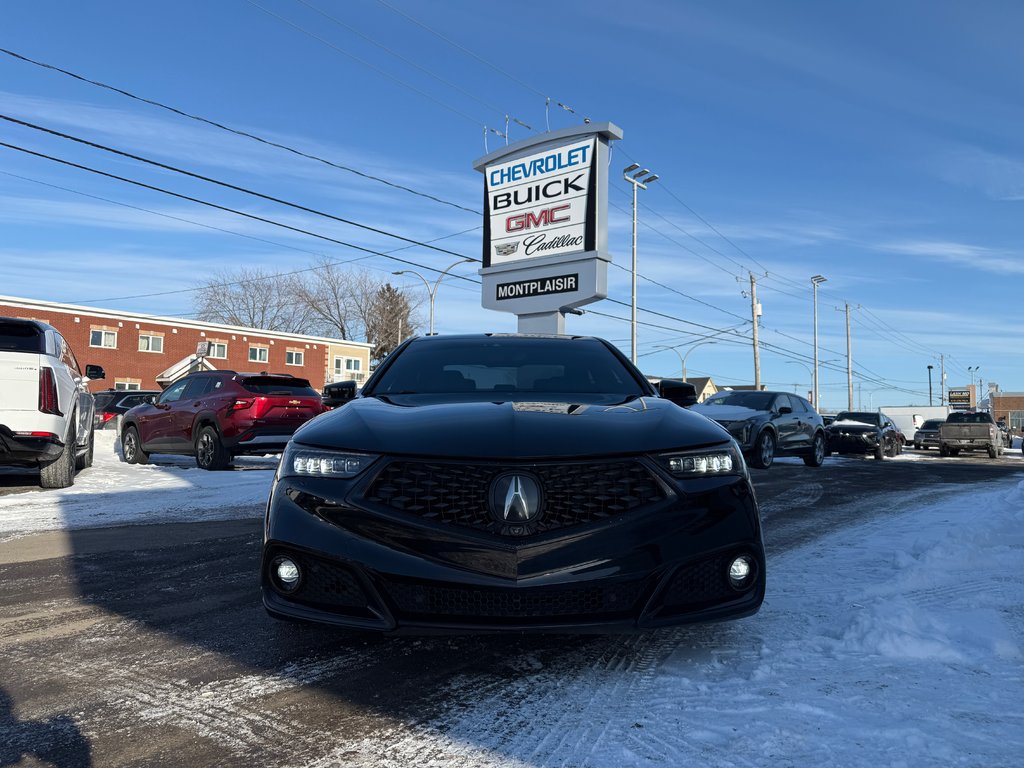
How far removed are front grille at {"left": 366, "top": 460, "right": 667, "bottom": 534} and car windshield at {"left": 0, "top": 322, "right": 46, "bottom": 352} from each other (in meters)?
6.95

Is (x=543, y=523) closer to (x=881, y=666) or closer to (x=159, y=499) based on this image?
(x=881, y=666)

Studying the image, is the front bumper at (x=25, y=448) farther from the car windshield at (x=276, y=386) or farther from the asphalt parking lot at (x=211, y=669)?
the car windshield at (x=276, y=386)

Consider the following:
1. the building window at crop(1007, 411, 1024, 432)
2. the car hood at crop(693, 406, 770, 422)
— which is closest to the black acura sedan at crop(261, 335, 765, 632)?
the car hood at crop(693, 406, 770, 422)

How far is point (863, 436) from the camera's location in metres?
22.3

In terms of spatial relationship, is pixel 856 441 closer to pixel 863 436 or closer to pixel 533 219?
pixel 863 436

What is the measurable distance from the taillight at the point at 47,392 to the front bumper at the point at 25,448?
30 centimetres

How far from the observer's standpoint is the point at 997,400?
10088cm

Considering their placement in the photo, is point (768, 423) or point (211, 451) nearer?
point (211, 451)

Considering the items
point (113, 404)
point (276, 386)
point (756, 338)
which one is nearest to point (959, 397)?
point (756, 338)

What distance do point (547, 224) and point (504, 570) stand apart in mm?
15817

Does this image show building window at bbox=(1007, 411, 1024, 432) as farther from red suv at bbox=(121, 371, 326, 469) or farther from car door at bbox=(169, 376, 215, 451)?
car door at bbox=(169, 376, 215, 451)

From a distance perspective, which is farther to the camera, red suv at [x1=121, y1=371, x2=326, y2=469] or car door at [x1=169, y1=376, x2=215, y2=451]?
car door at [x1=169, y1=376, x2=215, y2=451]

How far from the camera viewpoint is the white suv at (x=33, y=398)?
25.0 ft

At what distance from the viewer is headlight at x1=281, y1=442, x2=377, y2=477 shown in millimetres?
2799
